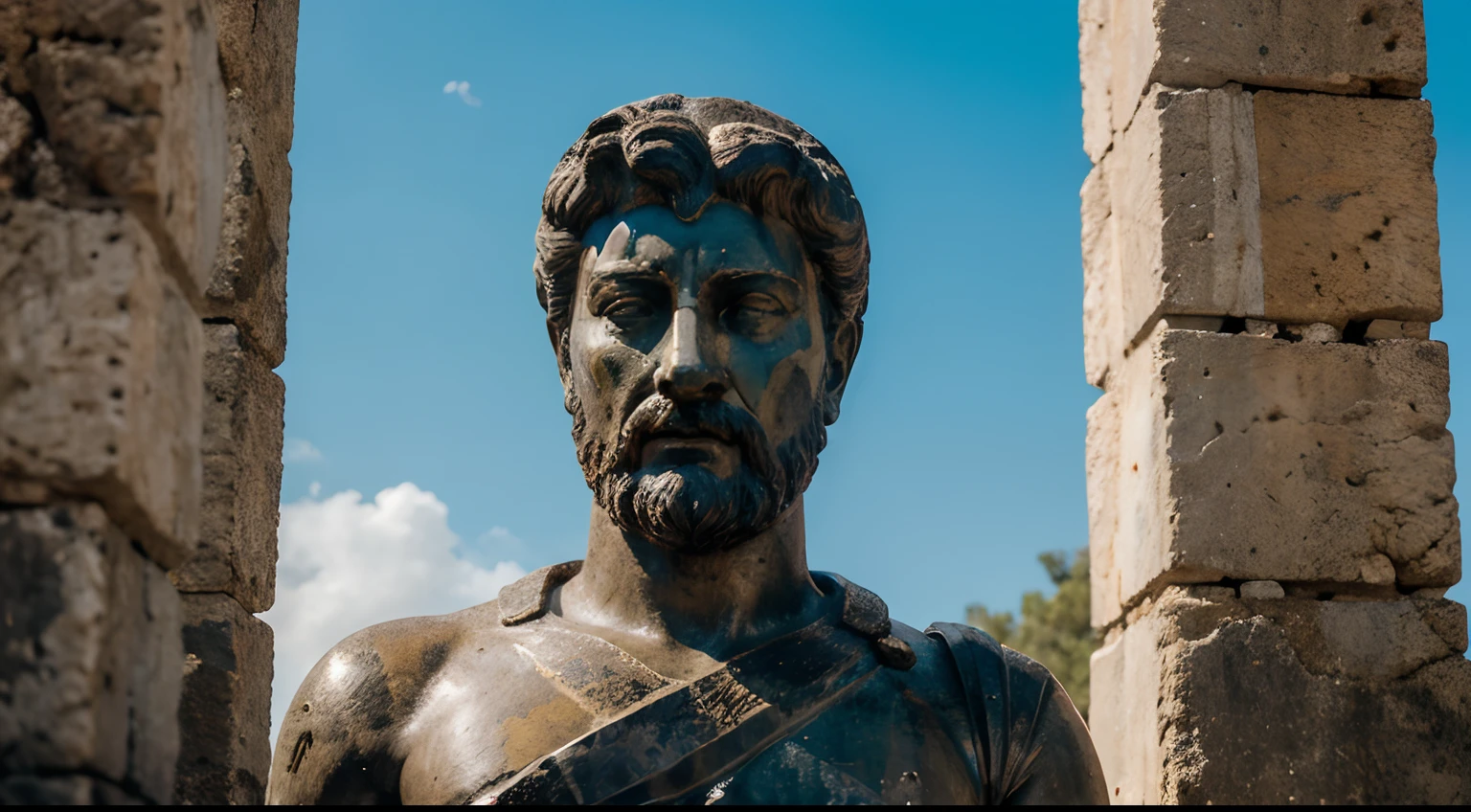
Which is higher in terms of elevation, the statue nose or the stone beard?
the statue nose

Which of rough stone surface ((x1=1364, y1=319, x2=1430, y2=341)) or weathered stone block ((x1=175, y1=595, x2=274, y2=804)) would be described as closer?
weathered stone block ((x1=175, y1=595, x2=274, y2=804))

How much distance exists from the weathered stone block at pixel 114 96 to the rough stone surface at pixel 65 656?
0.53 metres

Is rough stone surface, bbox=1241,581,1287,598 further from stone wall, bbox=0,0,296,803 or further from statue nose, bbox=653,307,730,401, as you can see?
stone wall, bbox=0,0,296,803

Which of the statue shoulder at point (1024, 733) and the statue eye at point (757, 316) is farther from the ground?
the statue eye at point (757, 316)

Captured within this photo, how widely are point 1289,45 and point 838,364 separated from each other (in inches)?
85.5

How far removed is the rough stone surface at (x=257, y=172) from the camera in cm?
492

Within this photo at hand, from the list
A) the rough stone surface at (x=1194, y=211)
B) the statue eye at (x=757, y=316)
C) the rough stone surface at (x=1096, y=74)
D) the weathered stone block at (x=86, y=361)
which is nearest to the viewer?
the weathered stone block at (x=86, y=361)

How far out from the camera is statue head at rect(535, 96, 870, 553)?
424 centimetres

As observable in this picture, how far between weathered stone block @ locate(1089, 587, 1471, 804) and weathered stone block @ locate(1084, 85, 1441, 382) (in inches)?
35.2

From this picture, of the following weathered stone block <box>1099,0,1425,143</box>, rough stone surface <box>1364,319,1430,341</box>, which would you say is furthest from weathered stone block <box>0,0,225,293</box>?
rough stone surface <box>1364,319,1430,341</box>

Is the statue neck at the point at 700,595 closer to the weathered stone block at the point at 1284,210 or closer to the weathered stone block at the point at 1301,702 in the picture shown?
the weathered stone block at the point at 1301,702

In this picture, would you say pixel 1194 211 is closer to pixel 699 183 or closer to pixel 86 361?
pixel 699 183

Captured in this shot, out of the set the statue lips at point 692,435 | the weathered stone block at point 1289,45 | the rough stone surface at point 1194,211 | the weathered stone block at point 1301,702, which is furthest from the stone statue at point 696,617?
the weathered stone block at point 1289,45

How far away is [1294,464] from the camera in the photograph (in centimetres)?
559
